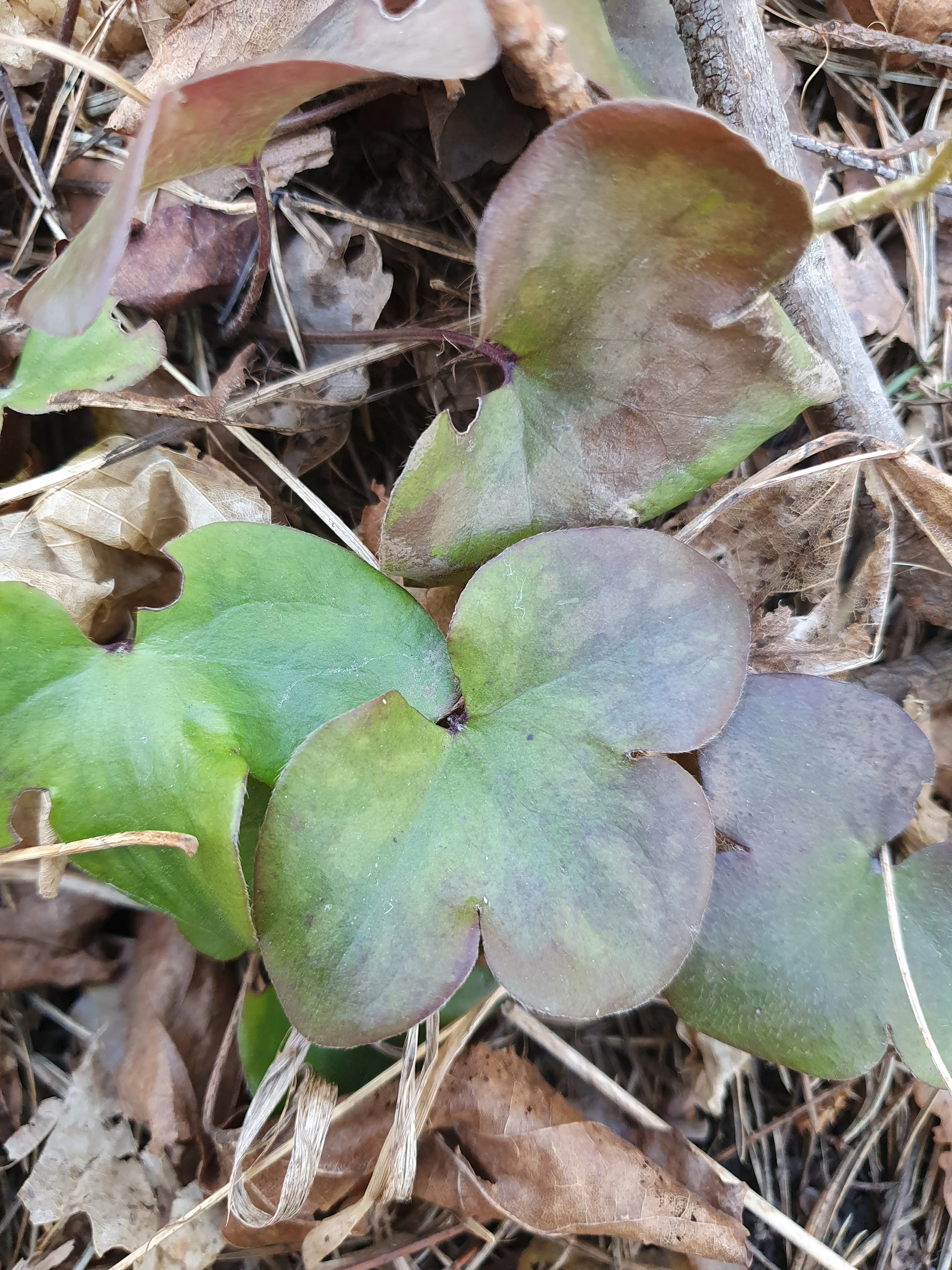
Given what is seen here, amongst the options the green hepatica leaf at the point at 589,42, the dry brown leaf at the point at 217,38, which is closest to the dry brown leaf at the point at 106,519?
the dry brown leaf at the point at 217,38

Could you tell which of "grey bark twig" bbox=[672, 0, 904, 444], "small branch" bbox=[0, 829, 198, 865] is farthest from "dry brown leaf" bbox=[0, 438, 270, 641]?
"grey bark twig" bbox=[672, 0, 904, 444]

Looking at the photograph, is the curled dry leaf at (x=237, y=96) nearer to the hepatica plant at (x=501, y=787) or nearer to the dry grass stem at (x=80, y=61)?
the dry grass stem at (x=80, y=61)

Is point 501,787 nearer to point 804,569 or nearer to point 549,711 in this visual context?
point 549,711

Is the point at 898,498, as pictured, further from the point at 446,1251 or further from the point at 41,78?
the point at 41,78

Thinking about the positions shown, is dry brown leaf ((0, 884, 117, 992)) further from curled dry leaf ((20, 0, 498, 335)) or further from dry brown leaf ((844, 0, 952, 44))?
dry brown leaf ((844, 0, 952, 44))

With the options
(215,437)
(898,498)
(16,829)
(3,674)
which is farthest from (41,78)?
(898,498)

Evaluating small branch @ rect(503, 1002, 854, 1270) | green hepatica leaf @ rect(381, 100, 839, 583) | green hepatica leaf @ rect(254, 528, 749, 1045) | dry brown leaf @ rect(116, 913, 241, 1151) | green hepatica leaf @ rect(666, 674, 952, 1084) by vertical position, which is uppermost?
green hepatica leaf @ rect(381, 100, 839, 583)

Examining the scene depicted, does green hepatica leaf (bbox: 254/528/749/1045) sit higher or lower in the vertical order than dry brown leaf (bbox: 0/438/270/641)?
lower
